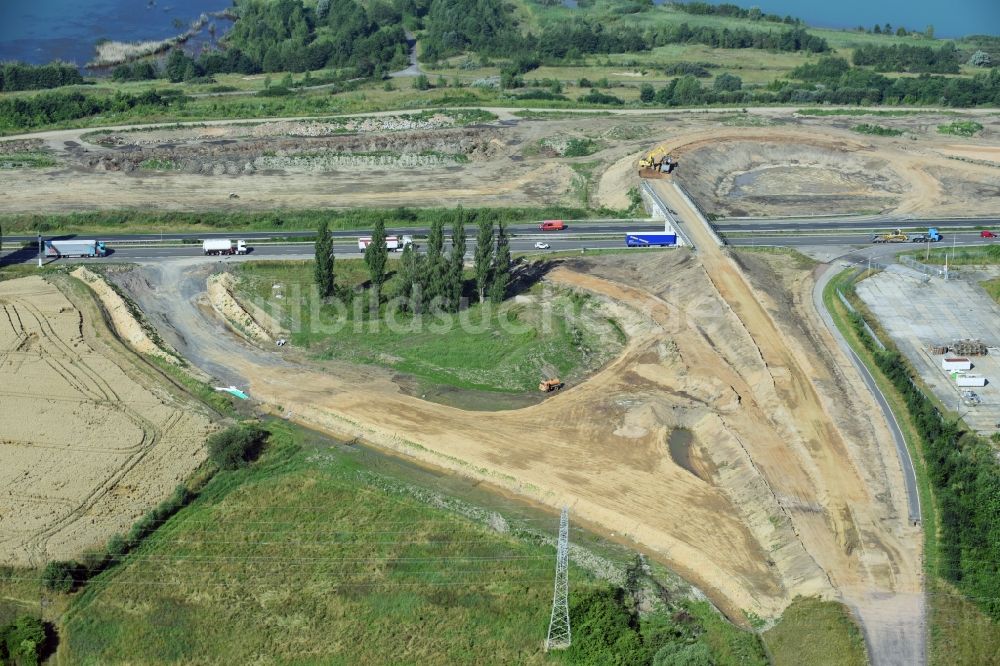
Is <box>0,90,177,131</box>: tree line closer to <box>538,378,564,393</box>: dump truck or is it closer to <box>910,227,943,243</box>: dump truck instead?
<box>538,378,564,393</box>: dump truck

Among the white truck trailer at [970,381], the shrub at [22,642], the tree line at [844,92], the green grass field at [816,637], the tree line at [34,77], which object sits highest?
the tree line at [34,77]

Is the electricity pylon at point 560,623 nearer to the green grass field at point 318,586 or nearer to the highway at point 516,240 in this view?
the green grass field at point 318,586

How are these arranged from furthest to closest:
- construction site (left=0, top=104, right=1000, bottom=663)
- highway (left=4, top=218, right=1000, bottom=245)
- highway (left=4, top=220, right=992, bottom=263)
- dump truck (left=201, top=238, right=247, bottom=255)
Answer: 1. highway (left=4, top=218, right=1000, bottom=245)
2. highway (left=4, top=220, right=992, bottom=263)
3. dump truck (left=201, top=238, right=247, bottom=255)
4. construction site (left=0, top=104, right=1000, bottom=663)

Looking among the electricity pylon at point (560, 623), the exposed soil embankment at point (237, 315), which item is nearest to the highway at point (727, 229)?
the exposed soil embankment at point (237, 315)

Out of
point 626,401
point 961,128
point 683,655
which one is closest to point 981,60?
point 961,128

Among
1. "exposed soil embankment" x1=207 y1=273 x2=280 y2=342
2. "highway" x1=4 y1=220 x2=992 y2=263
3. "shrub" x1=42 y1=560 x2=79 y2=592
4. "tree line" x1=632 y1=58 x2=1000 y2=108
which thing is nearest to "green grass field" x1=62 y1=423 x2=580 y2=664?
"shrub" x1=42 y1=560 x2=79 y2=592

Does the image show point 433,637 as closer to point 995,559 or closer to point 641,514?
point 641,514
